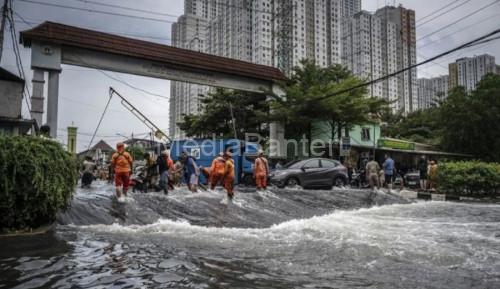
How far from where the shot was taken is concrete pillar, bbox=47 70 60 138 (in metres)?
19.2

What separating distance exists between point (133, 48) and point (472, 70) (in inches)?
987

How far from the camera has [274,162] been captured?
2605cm

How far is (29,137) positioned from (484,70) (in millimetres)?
33297

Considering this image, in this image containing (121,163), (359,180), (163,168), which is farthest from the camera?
(359,180)

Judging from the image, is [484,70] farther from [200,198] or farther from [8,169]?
[8,169]

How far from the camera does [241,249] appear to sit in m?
7.10

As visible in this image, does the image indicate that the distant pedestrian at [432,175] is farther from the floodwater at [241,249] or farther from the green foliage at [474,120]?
the green foliage at [474,120]

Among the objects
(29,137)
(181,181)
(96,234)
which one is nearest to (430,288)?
(96,234)

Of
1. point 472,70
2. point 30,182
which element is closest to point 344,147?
point 472,70

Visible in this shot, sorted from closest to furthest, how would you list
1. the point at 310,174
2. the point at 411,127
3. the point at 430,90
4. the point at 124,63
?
the point at 310,174, the point at 124,63, the point at 430,90, the point at 411,127

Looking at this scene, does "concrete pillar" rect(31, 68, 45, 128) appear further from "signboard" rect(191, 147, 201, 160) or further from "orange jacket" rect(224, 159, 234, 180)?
"orange jacket" rect(224, 159, 234, 180)

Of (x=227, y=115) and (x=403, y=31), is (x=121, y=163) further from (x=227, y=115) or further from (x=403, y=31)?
(x=227, y=115)

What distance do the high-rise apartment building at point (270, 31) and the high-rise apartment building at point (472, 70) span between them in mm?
9258

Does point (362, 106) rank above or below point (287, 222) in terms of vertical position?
above
